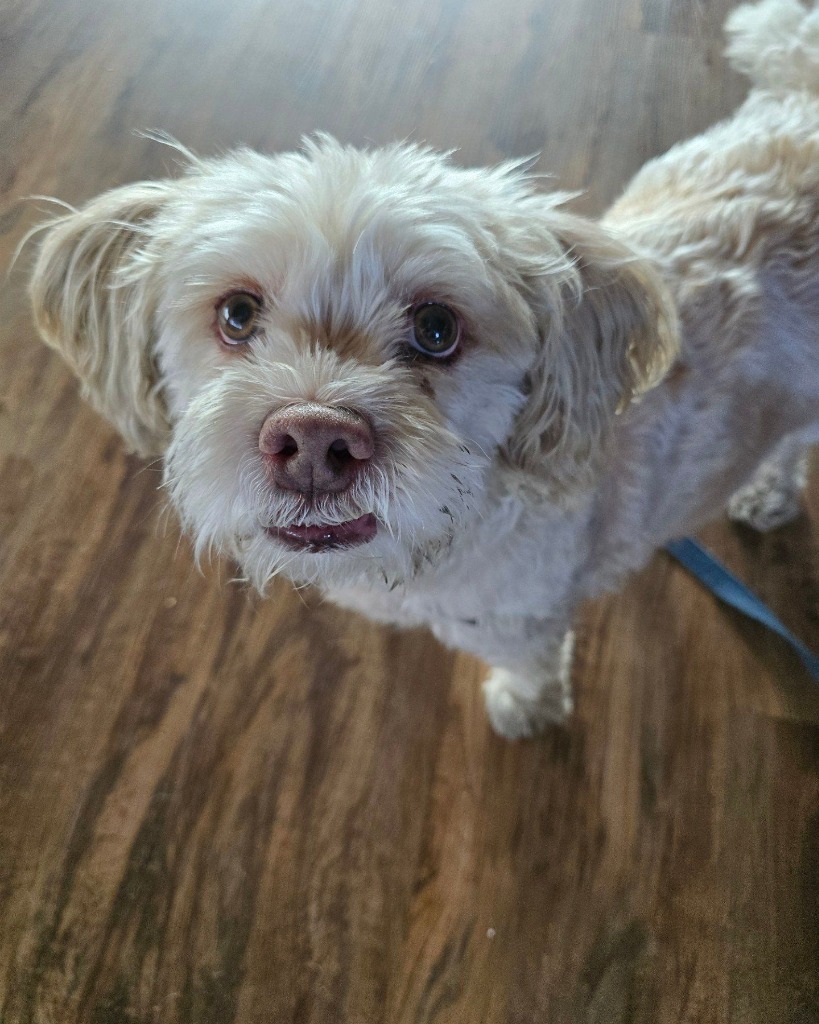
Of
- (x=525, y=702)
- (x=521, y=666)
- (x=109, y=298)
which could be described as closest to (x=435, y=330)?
(x=109, y=298)

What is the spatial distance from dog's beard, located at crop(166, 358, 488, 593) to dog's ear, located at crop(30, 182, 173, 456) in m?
0.18

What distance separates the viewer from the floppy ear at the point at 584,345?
3.00ft

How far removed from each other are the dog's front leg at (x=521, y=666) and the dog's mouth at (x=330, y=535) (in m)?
0.35

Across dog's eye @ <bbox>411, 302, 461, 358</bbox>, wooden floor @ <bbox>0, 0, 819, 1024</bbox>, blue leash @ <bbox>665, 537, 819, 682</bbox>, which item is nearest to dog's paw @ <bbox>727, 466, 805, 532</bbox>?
wooden floor @ <bbox>0, 0, 819, 1024</bbox>

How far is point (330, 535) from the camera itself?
82 centimetres

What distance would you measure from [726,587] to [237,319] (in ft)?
3.67

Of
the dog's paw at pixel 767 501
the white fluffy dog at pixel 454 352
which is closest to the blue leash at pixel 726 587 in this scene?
the dog's paw at pixel 767 501

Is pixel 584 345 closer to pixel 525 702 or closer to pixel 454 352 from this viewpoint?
pixel 454 352

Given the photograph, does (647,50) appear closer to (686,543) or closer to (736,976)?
(686,543)

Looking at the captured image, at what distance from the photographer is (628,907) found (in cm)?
129

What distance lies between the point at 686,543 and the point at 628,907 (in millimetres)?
728

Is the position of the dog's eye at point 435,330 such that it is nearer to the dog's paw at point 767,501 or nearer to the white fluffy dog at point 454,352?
the white fluffy dog at point 454,352

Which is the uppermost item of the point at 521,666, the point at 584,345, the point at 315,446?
the point at 584,345

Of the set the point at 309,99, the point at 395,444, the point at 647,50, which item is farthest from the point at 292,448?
the point at 647,50
